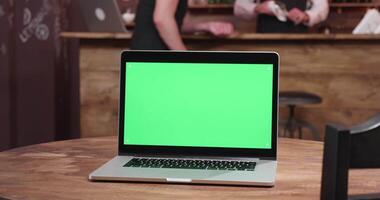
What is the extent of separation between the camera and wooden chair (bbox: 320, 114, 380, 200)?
65 centimetres

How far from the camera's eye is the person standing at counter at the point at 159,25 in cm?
245

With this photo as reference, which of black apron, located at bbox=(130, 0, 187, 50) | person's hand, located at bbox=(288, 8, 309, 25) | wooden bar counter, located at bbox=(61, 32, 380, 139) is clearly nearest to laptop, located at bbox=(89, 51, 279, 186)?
black apron, located at bbox=(130, 0, 187, 50)

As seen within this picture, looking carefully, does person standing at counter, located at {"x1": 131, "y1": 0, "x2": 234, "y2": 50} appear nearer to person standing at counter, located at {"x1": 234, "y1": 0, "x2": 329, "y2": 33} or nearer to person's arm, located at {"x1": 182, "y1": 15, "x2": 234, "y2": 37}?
person's arm, located at {"x1": 182, "y1": 15, "x2": 234, "y2": 37}

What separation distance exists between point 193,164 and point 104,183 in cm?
19

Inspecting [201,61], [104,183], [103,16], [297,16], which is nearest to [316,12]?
[297,16]

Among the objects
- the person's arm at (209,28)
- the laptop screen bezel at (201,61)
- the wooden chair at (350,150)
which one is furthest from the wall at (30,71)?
the wooden chair at (350,150)

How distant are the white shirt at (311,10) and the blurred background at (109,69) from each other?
1.35ft

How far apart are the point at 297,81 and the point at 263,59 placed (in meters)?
2.05

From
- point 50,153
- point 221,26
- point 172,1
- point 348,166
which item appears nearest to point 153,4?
point 172,1

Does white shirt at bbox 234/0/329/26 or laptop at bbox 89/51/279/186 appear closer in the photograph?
laptop at bbox 89/51/279/186

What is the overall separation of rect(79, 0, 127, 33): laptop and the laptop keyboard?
198 centimetres

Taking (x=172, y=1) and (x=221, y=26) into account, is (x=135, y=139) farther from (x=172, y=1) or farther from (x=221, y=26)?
(x=221, y=26)

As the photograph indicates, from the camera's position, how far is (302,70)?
317cm

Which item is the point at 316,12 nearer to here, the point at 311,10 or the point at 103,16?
the point at 311,10
